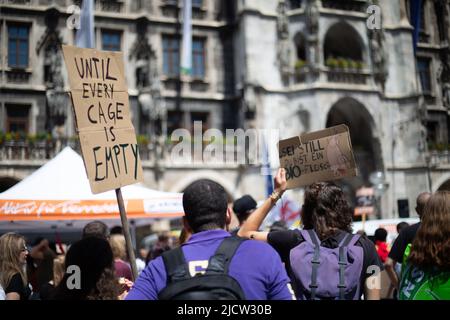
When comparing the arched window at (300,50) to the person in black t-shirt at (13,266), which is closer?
the person in black t-shirt at (13,266)

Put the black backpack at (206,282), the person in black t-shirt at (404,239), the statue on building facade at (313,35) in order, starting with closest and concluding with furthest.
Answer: the black backpack at (206,282) → the person in black t-shirt at (404,239) → the statue on building facade at (313,35)

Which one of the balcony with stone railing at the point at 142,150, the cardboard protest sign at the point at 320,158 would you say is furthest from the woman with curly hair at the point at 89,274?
the balcony with stone railing at the point at 142,150

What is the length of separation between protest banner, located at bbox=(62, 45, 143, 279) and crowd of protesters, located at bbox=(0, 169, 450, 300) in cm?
100

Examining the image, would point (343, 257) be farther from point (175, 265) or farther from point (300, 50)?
point (300, 50)

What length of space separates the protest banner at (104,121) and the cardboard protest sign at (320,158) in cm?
149

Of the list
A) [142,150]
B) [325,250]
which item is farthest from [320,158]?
[142,150]

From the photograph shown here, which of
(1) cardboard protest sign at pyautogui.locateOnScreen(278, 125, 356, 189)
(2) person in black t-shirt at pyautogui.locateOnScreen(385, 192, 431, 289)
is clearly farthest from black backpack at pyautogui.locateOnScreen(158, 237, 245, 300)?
(2) person in black t-shirt at pyautogui.locateOnScreen(385, 192, 431, 289)

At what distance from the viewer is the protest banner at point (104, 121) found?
425 centimetres

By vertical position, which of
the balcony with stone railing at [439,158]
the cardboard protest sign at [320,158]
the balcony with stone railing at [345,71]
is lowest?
the cardboard protest sign at [320,158]

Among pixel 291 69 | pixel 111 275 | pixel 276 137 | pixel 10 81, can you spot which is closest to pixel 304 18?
pixel 291 69

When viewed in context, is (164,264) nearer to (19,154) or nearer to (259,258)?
(259,258)

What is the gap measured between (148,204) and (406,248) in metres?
5.67

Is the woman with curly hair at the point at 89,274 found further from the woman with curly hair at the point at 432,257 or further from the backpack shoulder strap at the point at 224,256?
the woman with curly hair at the point at 432,257

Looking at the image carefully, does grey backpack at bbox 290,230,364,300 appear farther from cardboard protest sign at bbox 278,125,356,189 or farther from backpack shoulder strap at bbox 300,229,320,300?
cardboard protest sign at bbox 278,125,356,189
